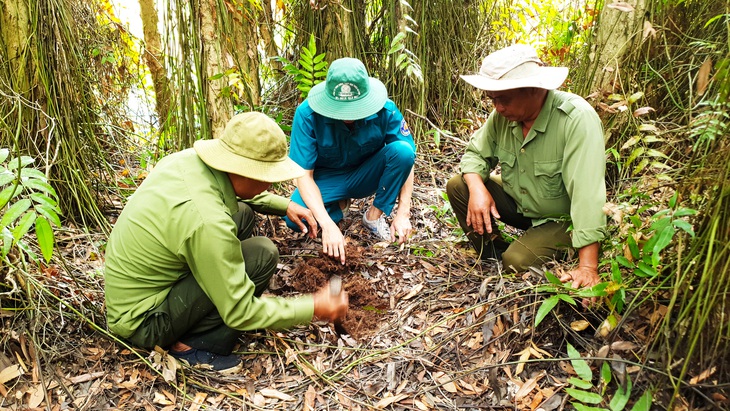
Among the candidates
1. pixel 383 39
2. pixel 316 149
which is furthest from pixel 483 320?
pixel 383 39

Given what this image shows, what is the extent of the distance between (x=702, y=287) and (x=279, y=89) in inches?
148

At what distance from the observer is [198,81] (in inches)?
125

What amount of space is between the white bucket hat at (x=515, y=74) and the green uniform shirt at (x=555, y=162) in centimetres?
16

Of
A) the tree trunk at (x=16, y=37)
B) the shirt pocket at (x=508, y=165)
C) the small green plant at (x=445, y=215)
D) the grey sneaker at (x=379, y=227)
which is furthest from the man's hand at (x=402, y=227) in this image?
the tree trunk at (x=16, y=37)

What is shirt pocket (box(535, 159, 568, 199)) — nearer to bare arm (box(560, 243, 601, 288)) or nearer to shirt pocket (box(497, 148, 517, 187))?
shirt pocket (box(497, 148, 517, 187))

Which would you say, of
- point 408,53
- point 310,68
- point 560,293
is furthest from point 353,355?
point 408,53

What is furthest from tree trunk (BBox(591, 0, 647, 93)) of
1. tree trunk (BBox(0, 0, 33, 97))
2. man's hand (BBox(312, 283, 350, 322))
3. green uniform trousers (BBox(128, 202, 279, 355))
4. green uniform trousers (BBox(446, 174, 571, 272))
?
tree trunk (BBox(0, 0, 33, 97))

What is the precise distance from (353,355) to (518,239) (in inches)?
40.3

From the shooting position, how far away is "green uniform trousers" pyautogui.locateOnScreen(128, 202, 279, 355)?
2209 mm

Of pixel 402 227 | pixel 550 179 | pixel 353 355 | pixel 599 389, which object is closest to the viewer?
pixel 599 389

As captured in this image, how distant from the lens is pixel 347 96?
9.59ft

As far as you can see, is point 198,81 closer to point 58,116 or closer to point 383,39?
A: point 58,116

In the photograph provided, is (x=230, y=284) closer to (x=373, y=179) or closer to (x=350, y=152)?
(x=350, y=152)

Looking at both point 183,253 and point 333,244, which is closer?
point 183,253
